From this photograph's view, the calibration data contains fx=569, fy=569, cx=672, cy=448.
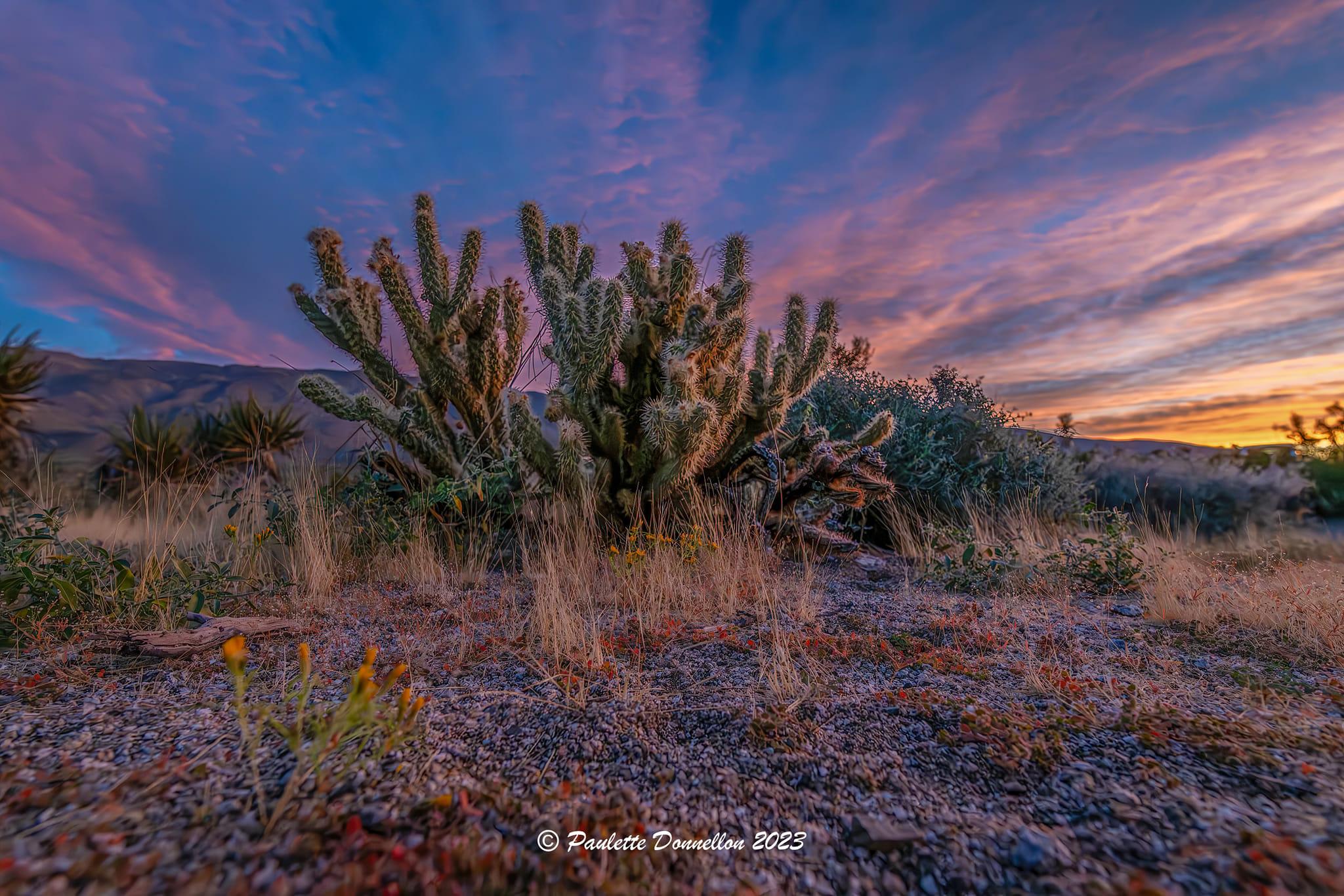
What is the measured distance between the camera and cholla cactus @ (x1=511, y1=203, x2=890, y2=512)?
477 cm

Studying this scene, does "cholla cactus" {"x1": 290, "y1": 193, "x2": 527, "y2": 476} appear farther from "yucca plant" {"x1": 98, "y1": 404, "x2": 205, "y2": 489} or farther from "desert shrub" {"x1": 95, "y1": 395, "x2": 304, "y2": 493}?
"yucca plant" {"x1": 98, "y1": 404, "x2": 205, "y2": 489}

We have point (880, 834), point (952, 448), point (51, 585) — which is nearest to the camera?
point (880, 834)

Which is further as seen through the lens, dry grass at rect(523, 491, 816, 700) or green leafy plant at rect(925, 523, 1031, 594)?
green leafy plant at rect(925, 523, 1031, 594)

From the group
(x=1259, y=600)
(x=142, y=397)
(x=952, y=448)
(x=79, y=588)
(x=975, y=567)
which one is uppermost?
(x=142, y=397)

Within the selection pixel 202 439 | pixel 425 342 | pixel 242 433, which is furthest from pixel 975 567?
pixel 202 439

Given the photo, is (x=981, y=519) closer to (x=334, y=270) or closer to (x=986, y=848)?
(x=986, y=848)

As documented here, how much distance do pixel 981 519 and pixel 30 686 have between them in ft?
22.7

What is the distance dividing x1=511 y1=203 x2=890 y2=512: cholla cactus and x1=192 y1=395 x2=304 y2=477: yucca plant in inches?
240

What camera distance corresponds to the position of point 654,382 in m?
5.34

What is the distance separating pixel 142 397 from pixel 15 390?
13.5 metres

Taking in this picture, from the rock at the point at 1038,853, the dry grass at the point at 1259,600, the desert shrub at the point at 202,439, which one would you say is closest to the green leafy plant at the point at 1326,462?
the dry grass at the point at 1259,600

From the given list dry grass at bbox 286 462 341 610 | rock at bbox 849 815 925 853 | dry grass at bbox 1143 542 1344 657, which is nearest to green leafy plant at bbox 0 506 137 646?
dry grass at bbox 286 462 341 610

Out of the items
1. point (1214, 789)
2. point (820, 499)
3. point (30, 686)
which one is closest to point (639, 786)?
point (1214, 789)

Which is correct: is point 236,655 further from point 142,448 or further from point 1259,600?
point 142,448
